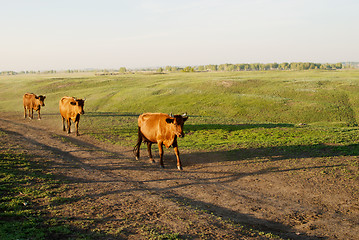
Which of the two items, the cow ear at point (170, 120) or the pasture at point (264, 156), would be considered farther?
the cow ear at point (170, 120)

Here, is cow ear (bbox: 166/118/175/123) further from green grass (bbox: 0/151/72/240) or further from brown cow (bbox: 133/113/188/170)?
green grass (bbox: 0/151/72/240)

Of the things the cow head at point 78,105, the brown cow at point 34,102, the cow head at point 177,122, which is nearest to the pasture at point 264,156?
the cow head at point 177,122

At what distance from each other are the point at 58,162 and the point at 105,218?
319 inches

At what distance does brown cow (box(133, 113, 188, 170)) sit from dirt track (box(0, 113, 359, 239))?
136cm

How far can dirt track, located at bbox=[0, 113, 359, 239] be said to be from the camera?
8.91m

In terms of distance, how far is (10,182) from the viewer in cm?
1208

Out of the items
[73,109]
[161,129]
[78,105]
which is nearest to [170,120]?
[161,129]

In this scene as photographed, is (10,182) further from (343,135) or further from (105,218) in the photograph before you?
(343,135)

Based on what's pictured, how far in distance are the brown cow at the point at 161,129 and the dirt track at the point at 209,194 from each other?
136cm

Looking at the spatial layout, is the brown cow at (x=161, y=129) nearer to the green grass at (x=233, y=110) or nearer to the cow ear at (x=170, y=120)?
the cow ear at (x=170, y=120)

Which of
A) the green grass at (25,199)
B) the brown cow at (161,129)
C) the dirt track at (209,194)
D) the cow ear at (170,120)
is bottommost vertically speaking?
the dirt track at (209,194)

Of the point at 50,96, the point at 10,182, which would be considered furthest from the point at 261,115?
the point at 50,96

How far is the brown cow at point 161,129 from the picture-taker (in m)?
14.7

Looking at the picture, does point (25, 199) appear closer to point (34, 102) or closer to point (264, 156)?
point (264, 156)
